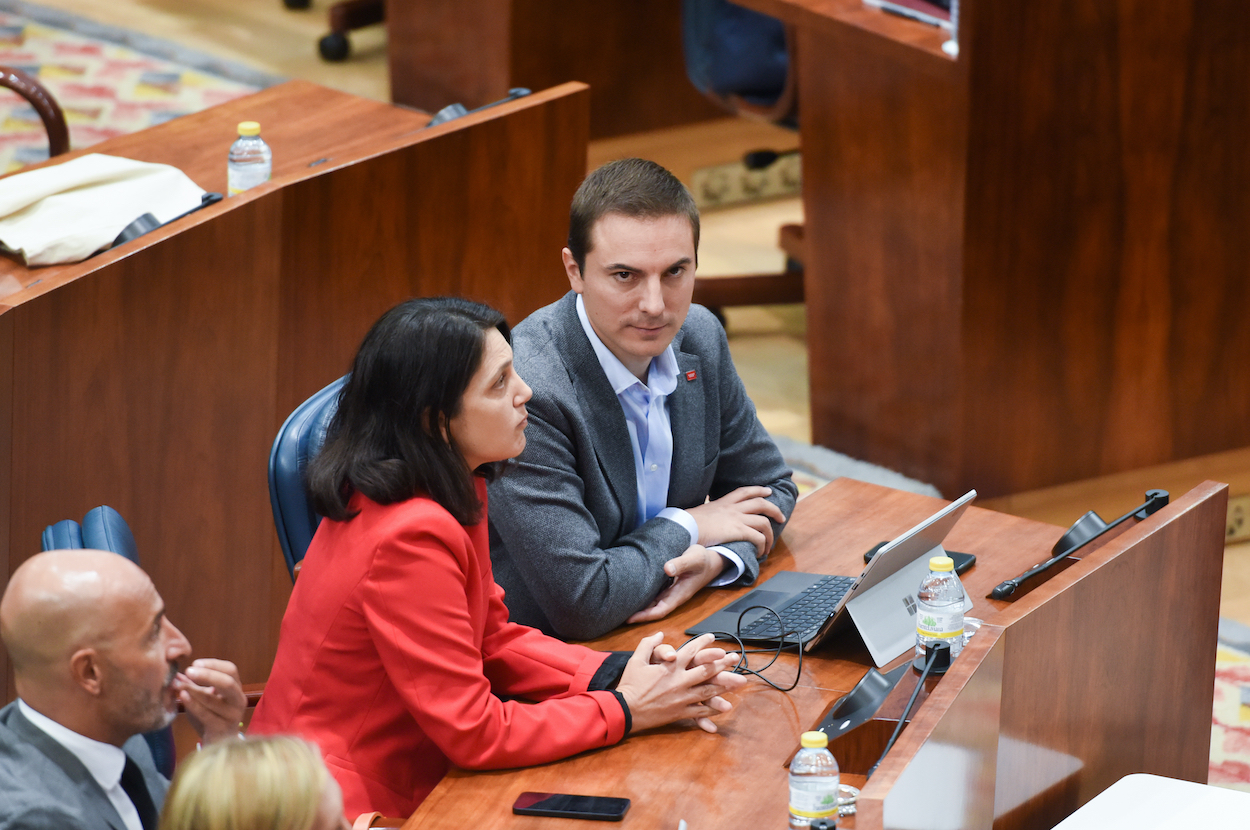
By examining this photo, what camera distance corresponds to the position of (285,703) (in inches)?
76.2

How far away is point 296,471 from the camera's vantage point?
2.19 m

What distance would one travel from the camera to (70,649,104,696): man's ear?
1.65m

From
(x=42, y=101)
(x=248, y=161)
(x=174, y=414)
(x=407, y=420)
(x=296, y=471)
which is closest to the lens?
(x=407, y=420)

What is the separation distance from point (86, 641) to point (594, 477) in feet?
2.71

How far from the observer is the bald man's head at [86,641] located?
165 centimetres

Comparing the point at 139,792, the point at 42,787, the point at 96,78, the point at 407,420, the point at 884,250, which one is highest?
the point at 407,420

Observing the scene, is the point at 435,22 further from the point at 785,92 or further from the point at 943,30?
the point at 943,30

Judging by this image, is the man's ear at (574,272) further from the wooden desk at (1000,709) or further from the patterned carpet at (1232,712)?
the patterned carpet at (1232,712)

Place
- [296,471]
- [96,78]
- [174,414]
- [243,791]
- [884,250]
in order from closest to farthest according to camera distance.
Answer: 1. [243,791]
2. [296,471]
3. [174,414]
4. [884,250]
5. [96,78]

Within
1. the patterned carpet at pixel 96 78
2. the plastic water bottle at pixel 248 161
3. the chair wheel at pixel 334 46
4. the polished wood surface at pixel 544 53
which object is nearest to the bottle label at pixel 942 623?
the plastic water bottle at pixel 248 161

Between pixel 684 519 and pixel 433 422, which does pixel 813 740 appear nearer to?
pixel 433 422

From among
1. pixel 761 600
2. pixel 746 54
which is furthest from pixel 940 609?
pixel 746 54

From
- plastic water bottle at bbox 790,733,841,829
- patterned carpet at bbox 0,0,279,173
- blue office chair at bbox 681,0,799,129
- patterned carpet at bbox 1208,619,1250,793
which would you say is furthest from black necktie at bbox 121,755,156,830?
patterned carpet at bbox 0,0,279,173

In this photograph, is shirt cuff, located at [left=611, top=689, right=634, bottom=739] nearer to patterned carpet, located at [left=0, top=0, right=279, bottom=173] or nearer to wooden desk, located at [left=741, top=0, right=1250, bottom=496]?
wooden desk, located at [left=741, top=0, right=1250, bottom=496]
